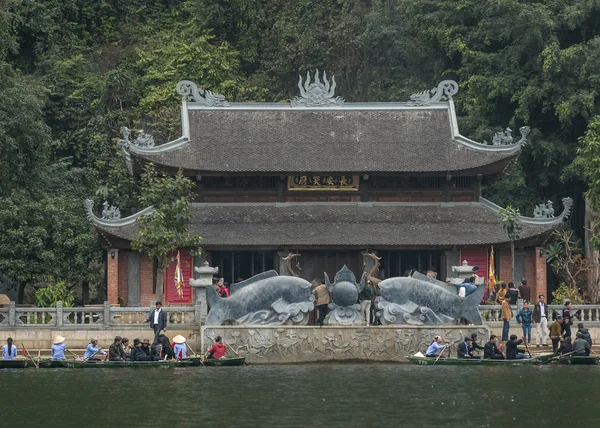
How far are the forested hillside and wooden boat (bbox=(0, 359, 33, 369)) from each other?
38.0ft

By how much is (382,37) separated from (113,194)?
14184 mm

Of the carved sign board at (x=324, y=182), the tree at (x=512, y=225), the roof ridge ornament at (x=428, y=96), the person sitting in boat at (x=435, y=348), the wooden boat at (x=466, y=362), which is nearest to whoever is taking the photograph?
the wooden boat at (x=466, y=362)

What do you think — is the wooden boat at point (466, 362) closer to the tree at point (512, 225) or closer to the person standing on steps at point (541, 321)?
the person standing on steps at point (541, 321)

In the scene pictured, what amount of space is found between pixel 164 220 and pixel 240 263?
6303 millimetres

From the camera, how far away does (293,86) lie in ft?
235

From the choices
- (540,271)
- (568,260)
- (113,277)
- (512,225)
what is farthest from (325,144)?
(568,260)

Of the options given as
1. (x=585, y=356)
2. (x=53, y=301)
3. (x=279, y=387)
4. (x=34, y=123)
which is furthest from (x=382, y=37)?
(x=279, y=387)

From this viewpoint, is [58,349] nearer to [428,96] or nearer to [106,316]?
[106,316]

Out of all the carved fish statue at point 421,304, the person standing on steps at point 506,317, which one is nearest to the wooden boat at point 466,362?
the carved fish statue at point 421,304

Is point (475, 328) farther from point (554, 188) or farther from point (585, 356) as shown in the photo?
point (554, 188)

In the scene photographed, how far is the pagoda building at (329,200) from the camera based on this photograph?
176 ft

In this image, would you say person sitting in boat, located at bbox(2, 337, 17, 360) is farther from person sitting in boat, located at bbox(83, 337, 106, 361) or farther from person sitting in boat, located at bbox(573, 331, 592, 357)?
person sitting in boat, located at bbox(573, 331, 592, 357)

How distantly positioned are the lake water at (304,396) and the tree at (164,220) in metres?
8.10

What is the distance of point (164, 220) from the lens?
4981 centimetres
